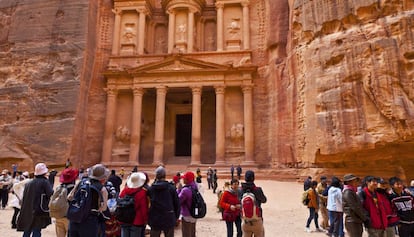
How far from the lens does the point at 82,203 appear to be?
3.74 m

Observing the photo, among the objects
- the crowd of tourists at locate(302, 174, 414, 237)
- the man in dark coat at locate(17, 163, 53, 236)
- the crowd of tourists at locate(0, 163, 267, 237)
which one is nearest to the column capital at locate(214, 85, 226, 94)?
the crowd of tourists at locate(0, 163, 267, 237)

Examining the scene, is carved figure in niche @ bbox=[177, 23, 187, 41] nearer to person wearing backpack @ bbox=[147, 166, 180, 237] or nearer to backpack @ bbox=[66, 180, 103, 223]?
person wearing backpack @ bbox=[147, 166, 180, 237]

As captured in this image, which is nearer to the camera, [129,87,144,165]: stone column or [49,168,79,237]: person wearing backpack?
[49,168,79,237]: person wearing backpack

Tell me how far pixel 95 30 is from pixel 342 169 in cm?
2079

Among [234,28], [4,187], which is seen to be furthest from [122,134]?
[4,187]

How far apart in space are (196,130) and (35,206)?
18.0 metres

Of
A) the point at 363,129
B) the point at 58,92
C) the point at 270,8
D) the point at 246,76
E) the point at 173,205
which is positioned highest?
the point at 270,8

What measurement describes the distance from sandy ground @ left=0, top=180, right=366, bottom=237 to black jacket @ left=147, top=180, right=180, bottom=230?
3.76 metres

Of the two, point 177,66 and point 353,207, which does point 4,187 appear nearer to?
point 353,207

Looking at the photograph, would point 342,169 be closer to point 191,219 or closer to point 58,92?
point 191,219

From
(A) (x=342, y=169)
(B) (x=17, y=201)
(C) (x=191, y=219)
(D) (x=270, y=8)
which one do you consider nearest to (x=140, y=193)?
(C) (x=191, y=219)

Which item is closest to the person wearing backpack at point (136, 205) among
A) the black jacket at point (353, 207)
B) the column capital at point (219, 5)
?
the black jacket at point (353, 207)

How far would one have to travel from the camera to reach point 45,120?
21.9m

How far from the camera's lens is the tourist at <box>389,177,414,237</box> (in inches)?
203
